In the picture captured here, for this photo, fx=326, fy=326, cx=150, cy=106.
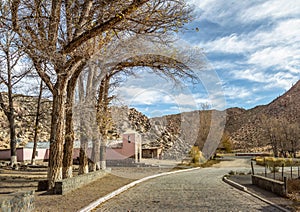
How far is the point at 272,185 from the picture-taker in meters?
11.0

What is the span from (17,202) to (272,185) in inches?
325

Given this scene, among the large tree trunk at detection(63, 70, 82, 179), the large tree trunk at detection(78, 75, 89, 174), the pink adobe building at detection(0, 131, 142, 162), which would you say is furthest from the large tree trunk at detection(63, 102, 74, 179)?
the pink adobe building at detection(0, 131, 142, 162)

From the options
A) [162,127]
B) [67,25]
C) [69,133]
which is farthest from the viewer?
[162,127]

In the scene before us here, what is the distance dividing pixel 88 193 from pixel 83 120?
5690mm

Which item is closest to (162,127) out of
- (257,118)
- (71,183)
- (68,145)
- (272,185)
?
(68,145)

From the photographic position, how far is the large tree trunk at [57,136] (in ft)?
36.1

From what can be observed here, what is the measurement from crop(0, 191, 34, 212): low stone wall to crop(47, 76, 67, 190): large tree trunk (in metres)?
3.92

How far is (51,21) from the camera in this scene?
10094 mm

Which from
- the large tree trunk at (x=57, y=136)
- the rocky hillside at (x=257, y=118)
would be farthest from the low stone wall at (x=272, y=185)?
the rocky hillside at (x=257, y=118)

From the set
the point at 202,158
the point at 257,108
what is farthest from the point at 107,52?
the point at 257,108

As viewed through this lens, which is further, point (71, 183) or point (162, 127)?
point (162, 127)

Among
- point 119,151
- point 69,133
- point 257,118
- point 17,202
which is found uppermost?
point 257,118

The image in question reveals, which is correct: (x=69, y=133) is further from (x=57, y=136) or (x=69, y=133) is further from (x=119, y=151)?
(x=119, y=151)

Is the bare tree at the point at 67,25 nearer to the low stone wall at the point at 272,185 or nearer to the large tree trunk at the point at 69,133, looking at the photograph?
the large tree trunk at the point at 69,133
